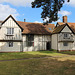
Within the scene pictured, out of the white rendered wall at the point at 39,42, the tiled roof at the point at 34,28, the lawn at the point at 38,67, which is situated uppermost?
the tiled roof at the point at 34,28

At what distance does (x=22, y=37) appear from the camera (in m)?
24.8

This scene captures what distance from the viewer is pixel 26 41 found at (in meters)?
25.1

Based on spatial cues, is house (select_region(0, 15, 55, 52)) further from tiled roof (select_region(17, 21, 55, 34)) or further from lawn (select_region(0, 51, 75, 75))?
lawn (select_region(0, 51, 75, 75))

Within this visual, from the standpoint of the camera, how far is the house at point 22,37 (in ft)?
76.0

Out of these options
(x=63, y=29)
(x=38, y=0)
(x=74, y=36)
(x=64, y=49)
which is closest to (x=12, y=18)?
(x=38, y=0)

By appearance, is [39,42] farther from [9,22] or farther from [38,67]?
[38,67]

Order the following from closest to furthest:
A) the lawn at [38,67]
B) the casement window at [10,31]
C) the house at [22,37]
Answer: the lawn at [38,67] → the house at [22,37] → the casement window at [10,31]

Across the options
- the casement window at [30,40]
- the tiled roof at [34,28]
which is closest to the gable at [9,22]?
the tiled roof at [34,28]

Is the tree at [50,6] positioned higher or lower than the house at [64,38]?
higher

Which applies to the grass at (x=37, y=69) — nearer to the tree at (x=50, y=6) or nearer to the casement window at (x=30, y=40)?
the tree at (x=50, y=6)

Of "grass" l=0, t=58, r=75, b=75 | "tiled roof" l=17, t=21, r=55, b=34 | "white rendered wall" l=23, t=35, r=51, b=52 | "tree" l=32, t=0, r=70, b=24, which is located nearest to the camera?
"grass" l=0, t=58, r=75, b=75

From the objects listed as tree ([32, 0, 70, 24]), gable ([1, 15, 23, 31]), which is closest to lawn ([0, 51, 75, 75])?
tree ([32, 0, 70, 24])

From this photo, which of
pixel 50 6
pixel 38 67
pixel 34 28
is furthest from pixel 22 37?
pixel 38 67

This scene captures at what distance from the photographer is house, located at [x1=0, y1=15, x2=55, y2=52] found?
76.0ft
